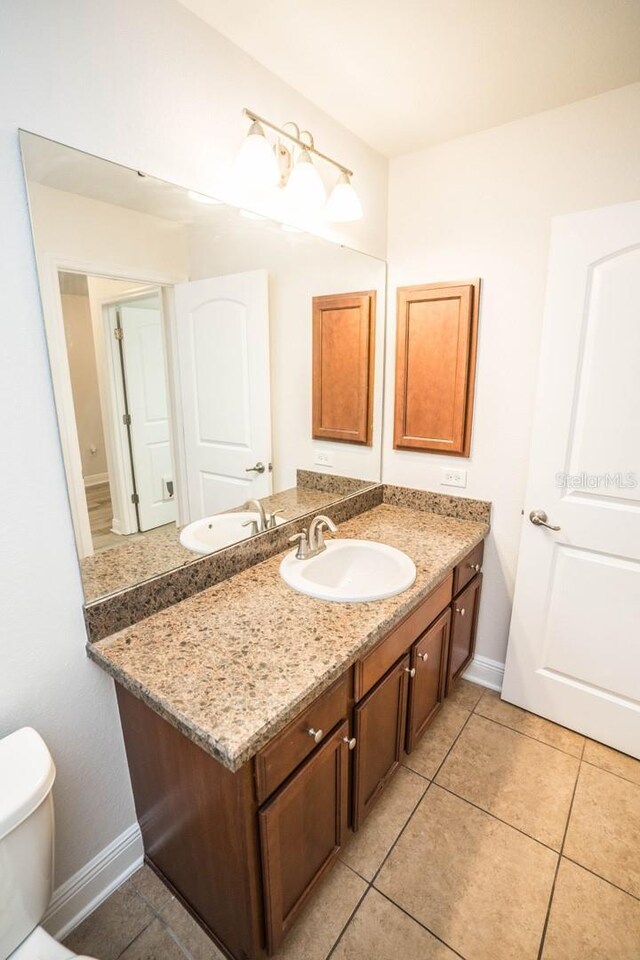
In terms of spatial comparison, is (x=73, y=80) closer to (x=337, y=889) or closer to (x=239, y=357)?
(x=239, y=357)

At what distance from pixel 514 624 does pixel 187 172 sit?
203cm

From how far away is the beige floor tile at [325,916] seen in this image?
1.18m

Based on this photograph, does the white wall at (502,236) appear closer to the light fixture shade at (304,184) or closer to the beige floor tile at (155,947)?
the light fixture shade at (304,184)

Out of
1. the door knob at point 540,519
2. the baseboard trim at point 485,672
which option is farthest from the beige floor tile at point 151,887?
the door knob at point 540,519

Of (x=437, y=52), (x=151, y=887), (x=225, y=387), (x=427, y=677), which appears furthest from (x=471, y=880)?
(x=437, y=52)

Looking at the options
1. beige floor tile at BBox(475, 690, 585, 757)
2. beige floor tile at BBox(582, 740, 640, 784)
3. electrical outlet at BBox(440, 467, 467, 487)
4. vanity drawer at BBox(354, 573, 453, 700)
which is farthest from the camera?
electrical outlet at BBox(440, 467, 467, 487)

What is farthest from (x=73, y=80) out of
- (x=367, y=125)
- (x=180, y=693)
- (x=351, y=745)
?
(x=351, y=745)

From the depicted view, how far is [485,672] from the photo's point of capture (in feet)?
7.07

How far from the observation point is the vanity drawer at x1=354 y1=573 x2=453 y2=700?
1.24 m

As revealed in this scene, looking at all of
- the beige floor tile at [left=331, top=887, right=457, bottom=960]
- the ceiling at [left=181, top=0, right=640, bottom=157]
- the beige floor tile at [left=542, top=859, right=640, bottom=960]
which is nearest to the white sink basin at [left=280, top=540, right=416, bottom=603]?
the beige floor tile at [left=331, top=887, right=457, bottom=960]

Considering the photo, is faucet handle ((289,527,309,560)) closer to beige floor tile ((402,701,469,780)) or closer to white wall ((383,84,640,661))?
white wall ((383,84,640,661))

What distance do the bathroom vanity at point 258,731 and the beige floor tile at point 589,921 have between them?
547 millimetres

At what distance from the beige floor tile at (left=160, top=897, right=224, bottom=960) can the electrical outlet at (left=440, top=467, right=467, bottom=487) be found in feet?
5.66

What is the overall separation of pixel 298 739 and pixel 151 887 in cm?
81
